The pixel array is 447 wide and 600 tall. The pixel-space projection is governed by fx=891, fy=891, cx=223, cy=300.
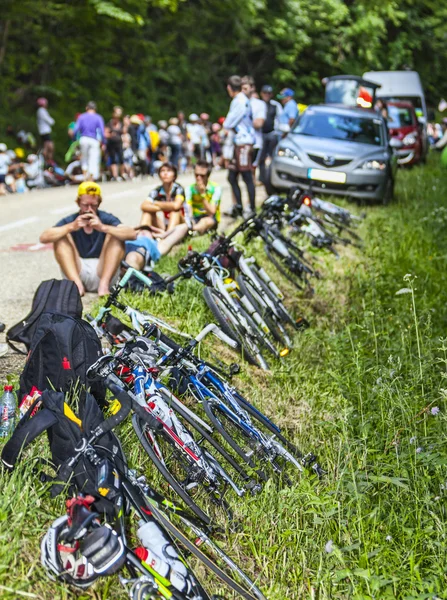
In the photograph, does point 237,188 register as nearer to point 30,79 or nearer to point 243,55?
point 30,79

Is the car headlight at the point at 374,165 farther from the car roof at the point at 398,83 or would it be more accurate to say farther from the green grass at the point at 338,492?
the car roof at the point at 398,83

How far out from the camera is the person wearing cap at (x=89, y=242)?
818 cm

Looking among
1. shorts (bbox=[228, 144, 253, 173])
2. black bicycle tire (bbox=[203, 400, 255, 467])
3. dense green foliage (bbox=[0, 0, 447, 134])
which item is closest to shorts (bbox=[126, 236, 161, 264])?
shorts (bbox=[228, 144, 253, 173])

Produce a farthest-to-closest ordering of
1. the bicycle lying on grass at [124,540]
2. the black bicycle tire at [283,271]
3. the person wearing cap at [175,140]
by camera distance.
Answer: the person wearing cap at [175,140], the black bicycle tire at [283,271], the bicycle lying on grass at [124,540]

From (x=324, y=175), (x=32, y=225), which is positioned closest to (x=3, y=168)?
(x=32, y=225)

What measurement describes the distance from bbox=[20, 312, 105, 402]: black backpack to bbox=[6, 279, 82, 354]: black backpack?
1.90 ft

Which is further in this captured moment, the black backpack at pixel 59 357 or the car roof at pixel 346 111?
the car roof at pixel 346 111

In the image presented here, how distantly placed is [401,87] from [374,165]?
15943 millimetres

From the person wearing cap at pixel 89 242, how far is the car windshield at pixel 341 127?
8410 millimetres

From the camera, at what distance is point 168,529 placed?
430 centimetres

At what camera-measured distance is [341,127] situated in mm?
16547

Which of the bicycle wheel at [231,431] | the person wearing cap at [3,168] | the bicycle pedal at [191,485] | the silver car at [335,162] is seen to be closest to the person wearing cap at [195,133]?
the person wearing cap at [3,168]

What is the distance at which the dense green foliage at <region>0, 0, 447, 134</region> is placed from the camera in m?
27.3

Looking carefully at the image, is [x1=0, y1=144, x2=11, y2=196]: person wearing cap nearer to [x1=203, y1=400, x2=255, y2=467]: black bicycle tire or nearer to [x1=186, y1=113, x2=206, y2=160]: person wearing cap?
[x1=186, y1=113, x2=206, y2=160]: person wearing cap
